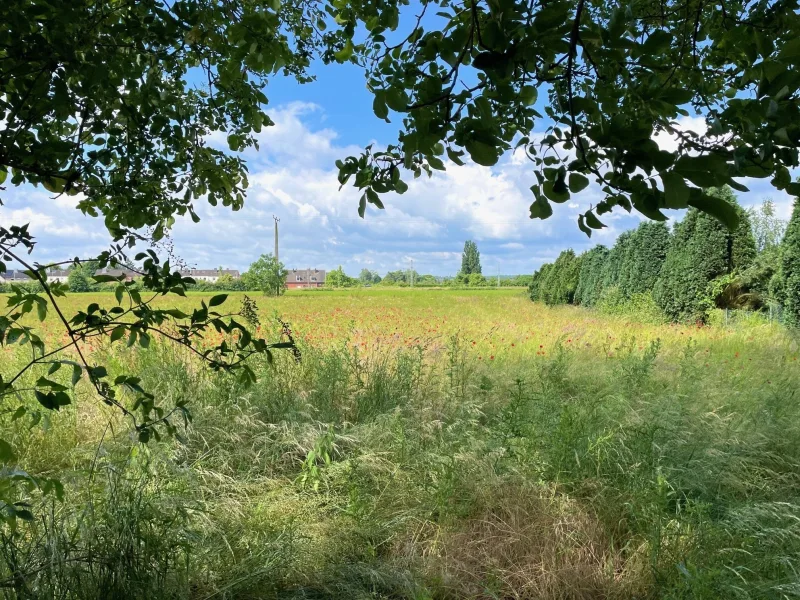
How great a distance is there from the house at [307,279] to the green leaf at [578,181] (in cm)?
4576

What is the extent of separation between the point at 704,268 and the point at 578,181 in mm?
11848

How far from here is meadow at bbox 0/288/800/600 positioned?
1.82 m

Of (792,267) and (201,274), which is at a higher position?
(792,267)

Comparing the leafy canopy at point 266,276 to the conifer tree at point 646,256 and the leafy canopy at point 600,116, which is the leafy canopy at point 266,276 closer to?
the conifer tree at point 646,256

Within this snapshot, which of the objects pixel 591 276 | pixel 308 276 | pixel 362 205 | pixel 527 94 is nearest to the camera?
pixel 527 94

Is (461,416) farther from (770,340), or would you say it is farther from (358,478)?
(770,340)

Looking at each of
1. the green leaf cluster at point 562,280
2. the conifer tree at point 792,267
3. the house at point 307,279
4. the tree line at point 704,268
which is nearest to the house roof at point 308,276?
the house at point 307,279

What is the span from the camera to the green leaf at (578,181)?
759mm

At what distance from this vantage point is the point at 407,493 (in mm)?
2541

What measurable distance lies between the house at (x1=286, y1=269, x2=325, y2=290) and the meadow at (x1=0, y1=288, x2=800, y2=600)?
43071 mm

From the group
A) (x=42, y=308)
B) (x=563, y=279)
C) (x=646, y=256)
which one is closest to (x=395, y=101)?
(x=42, y=308)

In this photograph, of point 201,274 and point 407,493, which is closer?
point 407,493

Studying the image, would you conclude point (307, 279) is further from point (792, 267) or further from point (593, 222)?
point (593, 222)

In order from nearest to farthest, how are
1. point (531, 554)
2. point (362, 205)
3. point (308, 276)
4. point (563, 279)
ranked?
point (362, 205)
point (531, 554)
point (563, 279)
point (308, 276)
